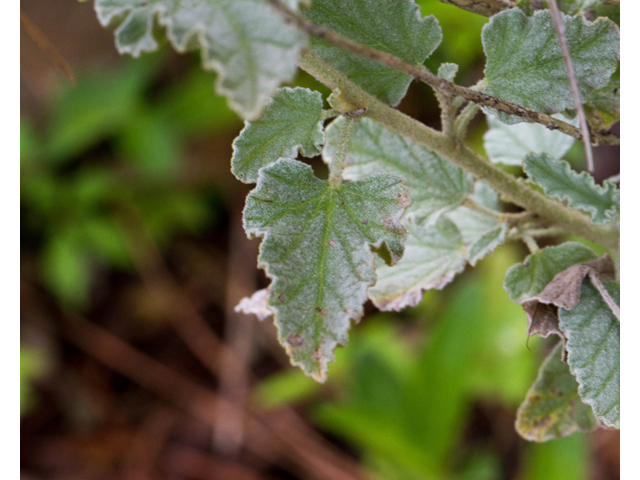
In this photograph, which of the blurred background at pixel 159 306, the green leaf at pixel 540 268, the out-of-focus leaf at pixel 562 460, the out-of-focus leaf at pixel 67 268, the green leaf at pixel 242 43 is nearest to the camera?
the green leaf at pixel 242 43

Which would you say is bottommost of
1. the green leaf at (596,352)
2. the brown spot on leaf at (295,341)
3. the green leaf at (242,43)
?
the green leaf at (596,352)

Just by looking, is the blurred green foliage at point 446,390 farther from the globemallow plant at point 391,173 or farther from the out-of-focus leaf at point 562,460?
the globemallow plant at point 391,173

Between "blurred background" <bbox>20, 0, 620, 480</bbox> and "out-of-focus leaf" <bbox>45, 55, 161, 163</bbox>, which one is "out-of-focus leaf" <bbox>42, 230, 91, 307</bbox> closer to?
"blurred background" <bbox>20, 0, 620, 480</bbox>

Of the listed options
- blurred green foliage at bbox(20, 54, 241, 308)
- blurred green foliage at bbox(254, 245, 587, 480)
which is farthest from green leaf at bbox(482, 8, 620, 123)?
blurred green foliage at bbox(20, 54, 241, 308)

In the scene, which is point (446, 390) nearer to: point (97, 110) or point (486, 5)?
point (486, 5)

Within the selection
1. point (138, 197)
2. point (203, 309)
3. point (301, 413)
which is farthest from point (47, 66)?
point (301, 413)

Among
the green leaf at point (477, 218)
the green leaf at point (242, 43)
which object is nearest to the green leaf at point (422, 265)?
the green leaf at point (477, 218)

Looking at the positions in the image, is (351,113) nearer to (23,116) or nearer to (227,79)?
(227,79)
